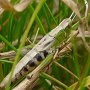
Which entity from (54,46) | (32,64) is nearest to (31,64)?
(32,64)

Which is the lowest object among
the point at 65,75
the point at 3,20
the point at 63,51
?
the point at 65,75

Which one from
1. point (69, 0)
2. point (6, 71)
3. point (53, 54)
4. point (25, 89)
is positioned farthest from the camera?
point (6, 71)

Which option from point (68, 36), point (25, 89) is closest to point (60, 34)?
point (68, 36)

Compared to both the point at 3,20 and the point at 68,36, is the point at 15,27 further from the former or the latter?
the point at 68,36

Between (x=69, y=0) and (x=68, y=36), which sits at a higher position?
(x=69, y=0)

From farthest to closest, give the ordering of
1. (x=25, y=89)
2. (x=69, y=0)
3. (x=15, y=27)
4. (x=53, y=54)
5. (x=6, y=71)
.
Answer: (x=15, y=27) < (x=6, y=71) < (x=53, y=54) < (x=25, y=89) < (x=69, y=0)

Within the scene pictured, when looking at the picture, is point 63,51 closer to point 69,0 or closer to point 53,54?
point 53,54

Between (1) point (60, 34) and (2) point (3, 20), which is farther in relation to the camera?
(2) point (3, 20)

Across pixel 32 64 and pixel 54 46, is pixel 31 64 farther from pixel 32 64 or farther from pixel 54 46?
pixel 54 46
